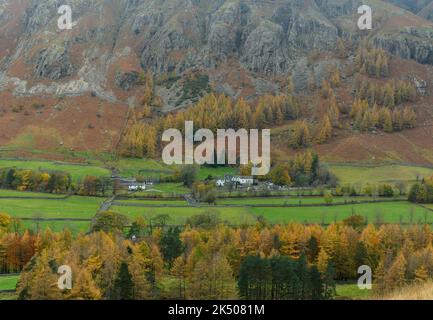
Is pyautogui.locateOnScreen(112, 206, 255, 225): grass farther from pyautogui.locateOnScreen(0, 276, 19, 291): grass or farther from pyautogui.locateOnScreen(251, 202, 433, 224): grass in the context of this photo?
pyautogui.locateOnScreen(0, 276, 19, 291): grass

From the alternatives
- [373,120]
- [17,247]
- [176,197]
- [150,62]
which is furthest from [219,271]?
[150,62]

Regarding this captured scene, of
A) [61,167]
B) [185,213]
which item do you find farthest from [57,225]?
[61,167]

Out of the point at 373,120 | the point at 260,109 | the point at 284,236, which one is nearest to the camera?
the point at 284,236

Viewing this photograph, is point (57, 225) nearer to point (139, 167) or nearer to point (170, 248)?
point (170, 248)

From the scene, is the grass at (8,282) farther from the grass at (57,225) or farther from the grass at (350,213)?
the grass at (350,213)

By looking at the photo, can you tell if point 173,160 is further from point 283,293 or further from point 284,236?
point 283,293

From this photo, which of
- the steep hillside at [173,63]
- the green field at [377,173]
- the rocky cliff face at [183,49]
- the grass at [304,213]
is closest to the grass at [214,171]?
the green field at [377,173]
